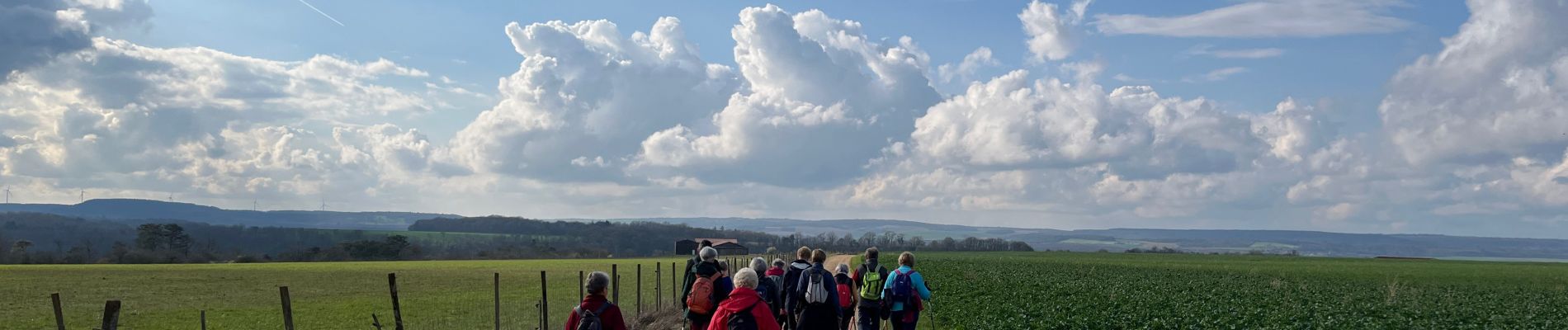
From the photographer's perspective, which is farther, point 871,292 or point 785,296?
point 871,292

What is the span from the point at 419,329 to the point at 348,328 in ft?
7.10

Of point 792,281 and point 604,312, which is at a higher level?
point 792,281

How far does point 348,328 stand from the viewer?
27766 millimetres

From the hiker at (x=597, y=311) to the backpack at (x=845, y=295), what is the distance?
4954 mm

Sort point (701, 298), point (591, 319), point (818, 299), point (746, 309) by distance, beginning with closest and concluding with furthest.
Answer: point (591, 319) → point (746, 309) → point (701, 298) → point (818, 299)

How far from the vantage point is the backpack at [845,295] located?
48.8 ft

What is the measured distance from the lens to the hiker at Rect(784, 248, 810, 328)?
14320mm

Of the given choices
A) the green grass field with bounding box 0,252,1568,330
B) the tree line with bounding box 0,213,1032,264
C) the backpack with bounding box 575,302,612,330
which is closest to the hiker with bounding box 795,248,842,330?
the backpack with bounding box 575,302,612,330

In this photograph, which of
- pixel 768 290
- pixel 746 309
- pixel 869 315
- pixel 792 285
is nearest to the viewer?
pixel 746 309

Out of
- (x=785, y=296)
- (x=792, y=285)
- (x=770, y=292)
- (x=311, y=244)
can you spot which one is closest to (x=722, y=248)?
(x=311, y=244)

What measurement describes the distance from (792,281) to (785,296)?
0.43 m

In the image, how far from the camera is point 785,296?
48.4ft

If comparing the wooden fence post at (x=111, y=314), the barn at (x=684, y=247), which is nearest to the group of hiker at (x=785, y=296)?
the wooden fence post at (x=111, y=314)

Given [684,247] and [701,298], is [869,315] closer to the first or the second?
[701,298]
